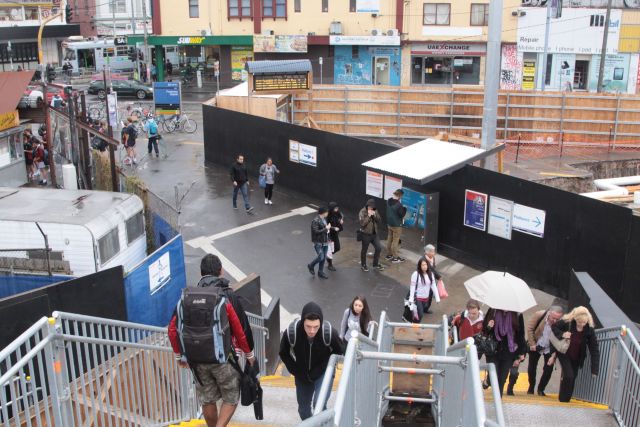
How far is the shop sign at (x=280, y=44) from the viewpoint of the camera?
46.2 m

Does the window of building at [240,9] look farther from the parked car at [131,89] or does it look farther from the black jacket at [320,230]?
the black jacket at [320,230]

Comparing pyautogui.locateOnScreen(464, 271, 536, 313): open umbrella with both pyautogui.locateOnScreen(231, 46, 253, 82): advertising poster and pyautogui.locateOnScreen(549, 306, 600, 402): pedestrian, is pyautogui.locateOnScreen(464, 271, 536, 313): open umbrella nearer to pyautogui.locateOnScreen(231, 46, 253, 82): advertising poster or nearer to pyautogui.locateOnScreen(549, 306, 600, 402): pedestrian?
pyautogui.locateOnScreen(549, 306, 600, 402): pedestrian

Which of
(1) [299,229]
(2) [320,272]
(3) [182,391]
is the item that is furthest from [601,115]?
(3) [182,391]

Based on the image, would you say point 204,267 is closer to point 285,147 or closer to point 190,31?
point 285,147

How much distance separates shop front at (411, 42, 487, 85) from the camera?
4491cm

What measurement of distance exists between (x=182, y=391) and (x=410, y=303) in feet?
18.3

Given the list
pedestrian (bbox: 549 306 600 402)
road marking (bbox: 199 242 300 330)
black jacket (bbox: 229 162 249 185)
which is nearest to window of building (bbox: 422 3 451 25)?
black jacket (bbox: 229 162 249 185)

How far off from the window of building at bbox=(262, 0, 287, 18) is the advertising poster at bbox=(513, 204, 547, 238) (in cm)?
3464

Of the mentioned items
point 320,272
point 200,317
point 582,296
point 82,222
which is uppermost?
point 200,317

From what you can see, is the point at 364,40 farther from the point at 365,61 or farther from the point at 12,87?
the point at 12,87

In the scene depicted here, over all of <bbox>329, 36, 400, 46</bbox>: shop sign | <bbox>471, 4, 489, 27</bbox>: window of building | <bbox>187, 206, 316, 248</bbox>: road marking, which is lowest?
<bbox>187, 206, 316, 248</bbox>: road marking

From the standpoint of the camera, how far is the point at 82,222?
39.4 ft

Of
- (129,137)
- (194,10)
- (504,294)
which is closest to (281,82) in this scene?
(129,137)

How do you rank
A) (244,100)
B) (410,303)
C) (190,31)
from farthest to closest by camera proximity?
(190,31) < (244,100) < (410,303)
